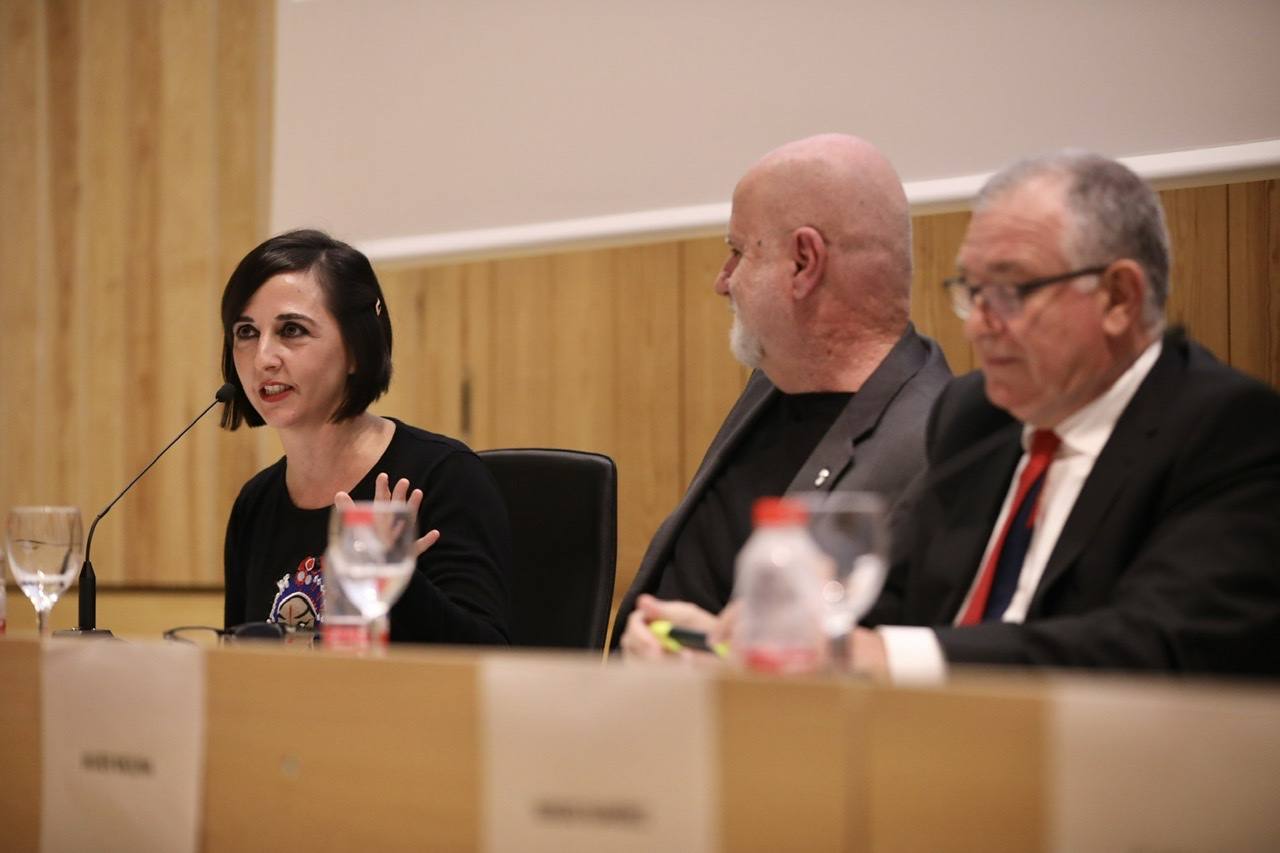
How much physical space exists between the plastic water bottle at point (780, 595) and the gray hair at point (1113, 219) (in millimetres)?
639

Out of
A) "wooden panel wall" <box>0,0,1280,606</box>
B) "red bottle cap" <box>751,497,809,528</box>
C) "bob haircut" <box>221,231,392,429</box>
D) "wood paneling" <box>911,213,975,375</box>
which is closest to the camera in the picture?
"red bottle cap" <box>751,497,809,528</box>

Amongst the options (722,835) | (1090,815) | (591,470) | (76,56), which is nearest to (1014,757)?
(1090,815)

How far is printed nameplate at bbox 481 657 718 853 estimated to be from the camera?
0.81 m

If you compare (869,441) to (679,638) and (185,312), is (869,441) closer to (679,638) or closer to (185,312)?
(679,638)

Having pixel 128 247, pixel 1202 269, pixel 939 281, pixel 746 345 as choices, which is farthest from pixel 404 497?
pixel 128 247

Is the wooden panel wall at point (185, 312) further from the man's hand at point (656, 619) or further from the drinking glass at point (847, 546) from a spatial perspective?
the drinking glass at point (847, 546)

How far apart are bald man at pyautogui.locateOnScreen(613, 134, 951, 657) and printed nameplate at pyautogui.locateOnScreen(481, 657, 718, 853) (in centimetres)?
111

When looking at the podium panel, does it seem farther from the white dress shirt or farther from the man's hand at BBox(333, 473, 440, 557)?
the man's hand at BBox(333, 473, 440, 557)

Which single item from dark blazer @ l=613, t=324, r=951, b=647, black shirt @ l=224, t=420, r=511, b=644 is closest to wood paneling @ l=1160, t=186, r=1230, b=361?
dark blazer @ l=613, t=324, r=951, b=647

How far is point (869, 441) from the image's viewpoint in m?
1.90

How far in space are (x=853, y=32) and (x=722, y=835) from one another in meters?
2.37

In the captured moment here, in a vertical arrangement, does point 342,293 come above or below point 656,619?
above

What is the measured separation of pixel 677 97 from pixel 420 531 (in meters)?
1.49

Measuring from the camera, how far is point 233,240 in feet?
12.5
